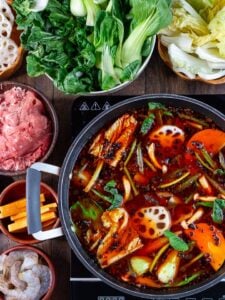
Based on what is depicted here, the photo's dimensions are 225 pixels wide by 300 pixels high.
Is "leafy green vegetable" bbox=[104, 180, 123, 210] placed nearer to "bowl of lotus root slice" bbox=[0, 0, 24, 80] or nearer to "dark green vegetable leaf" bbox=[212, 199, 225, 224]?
"dark green vegetable leaf" bbox=[212, 199, 225, 224]

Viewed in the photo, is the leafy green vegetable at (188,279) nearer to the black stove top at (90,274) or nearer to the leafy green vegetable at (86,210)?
the black stove top at (90,274)

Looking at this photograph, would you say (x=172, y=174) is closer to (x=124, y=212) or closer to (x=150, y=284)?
(x=124, y=212)

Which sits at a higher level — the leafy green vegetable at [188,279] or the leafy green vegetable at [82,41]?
the leafy green vegetable at [82,41]

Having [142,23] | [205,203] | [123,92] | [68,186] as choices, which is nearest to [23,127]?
[68,186]

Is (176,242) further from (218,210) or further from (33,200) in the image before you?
(33,200)

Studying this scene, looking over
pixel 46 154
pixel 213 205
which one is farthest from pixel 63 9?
pixel 213 205

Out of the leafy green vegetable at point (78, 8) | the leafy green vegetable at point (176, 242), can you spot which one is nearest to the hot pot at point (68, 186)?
the leafy green vegetable at point (176, 242)
